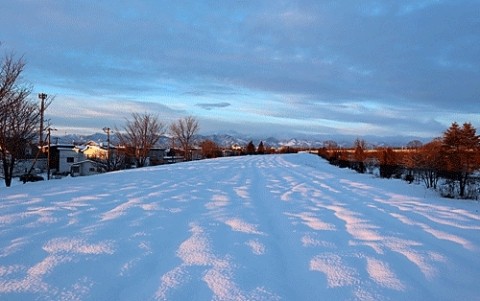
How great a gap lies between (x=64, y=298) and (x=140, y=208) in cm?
294

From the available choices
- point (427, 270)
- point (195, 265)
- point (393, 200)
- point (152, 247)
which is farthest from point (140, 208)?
point (393, 200)

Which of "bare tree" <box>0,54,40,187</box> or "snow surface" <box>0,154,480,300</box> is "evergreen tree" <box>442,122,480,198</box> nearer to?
"snow surface" <box>0,154,480,300</box>

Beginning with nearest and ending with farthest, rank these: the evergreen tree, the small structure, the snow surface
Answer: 1. the snow surface
2. the evergreen tree
3. the small structure

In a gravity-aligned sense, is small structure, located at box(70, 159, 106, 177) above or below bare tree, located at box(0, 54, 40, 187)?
below

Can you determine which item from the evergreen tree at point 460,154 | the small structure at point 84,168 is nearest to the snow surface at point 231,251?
the evergreen tree at point 460,154

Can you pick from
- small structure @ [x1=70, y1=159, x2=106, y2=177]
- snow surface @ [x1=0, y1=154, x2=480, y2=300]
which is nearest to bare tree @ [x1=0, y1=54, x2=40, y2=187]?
snow surface @ [x1=0, y1=154, x2=480, y2=300]

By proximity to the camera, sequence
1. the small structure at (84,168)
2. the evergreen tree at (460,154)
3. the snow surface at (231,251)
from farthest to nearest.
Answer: the small structure at (84,168) → the evergreen tree at (460,154) → the snow surface at (231,251)

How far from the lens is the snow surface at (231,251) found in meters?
2.52

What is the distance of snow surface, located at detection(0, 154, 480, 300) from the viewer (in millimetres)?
2520

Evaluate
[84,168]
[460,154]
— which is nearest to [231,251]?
[460,154]

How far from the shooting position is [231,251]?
10.9 ft

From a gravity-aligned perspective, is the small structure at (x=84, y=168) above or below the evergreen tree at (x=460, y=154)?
below

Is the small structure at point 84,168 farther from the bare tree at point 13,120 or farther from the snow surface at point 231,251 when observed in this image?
the snow surface at point 231,251

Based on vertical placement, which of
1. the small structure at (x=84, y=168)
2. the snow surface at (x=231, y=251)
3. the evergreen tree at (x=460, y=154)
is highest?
the evergreen tree at (x=460, y=154)
